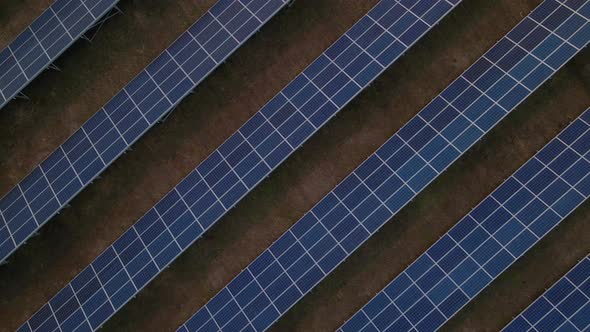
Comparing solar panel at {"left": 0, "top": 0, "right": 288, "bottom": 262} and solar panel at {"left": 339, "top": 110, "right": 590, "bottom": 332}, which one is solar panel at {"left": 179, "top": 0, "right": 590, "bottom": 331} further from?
solar panel at {"left": 0, "top": 0, "right": 288, "bottom": 262}

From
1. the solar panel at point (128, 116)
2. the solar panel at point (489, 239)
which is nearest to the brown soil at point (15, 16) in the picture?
the solar panel at point (128, 116)

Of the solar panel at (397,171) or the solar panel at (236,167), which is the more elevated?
the solar panel at (236,167)

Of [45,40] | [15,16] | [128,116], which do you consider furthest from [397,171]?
[15,16]

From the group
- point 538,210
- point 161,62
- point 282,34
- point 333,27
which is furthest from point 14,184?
point 538,210

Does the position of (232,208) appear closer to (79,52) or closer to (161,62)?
(161,62)

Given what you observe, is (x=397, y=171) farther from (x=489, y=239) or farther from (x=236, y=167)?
(x=236, y=167)

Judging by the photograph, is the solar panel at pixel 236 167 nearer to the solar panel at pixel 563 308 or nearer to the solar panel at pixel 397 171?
the solar panel at pixel 397 171
